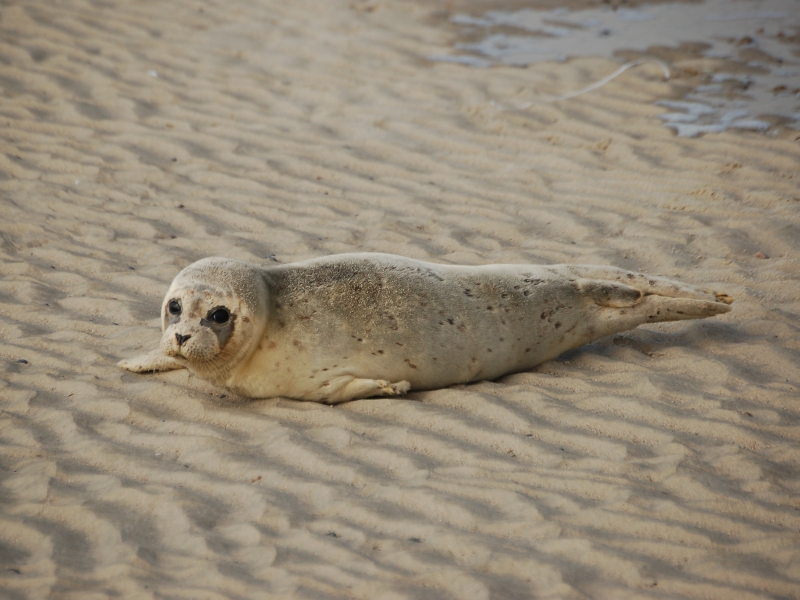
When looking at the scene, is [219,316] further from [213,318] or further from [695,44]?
[695,44]

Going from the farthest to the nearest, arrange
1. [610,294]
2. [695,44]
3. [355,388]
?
[695,44] < [610,294] < [355,388]

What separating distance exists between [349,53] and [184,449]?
542cm

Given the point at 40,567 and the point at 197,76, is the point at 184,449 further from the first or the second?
the point at 197,76

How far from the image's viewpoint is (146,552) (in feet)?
8.64

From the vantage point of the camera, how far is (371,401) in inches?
140

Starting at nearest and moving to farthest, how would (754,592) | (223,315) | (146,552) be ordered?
(754,592)
(146,552)
(223,315)

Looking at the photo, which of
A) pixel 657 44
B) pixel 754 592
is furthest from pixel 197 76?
pixel 754 592

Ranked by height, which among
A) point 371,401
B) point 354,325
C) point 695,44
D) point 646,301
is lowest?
point 371,401

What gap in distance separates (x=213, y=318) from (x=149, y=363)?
0.60 metres

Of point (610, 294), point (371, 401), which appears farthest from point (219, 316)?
point (610, 294)

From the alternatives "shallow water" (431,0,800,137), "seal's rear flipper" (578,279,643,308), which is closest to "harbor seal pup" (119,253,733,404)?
"seal's rear flipper" (578,279,643,308)

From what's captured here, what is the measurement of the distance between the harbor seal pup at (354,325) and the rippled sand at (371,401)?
0.13 m

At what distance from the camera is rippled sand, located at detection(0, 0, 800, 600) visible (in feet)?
8.64

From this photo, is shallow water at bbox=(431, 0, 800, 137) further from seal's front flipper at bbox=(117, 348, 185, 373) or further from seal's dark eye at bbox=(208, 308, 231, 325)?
seal's front flipper at bbox=(117, 348, 185, 373)
